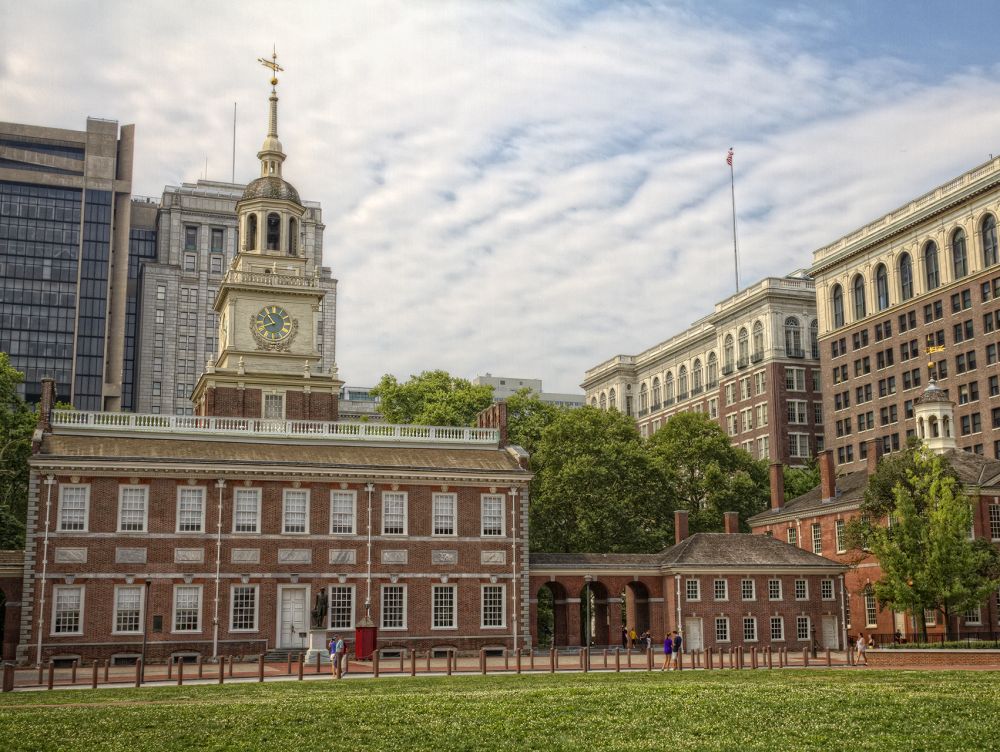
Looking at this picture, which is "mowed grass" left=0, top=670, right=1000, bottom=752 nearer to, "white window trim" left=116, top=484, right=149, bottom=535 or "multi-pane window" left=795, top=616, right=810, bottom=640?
"white window trim" left=116, top=484, right=149, bottom=535

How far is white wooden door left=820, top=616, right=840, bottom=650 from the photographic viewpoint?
201 ft

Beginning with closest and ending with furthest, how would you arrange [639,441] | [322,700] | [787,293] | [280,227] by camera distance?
[322,700]
[280,227]
[639,441]
[787,293]

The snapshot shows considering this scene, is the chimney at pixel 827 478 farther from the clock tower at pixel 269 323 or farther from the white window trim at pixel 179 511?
the white window trim at pixel 179 511

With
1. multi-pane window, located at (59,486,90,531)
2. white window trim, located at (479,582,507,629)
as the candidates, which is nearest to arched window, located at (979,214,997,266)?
white window trim, located at (479,582,507,629)

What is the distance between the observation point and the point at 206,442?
54.5 meters

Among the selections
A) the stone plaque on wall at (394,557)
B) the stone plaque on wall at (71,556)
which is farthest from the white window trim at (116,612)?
the stone plaque on wall at (394,557)

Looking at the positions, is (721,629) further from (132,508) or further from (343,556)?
(132,508)

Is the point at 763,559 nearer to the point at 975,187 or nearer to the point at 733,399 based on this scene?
the point at 975,187

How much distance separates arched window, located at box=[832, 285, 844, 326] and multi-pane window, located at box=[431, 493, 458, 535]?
59114 millimetres

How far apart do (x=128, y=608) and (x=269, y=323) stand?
753 inches

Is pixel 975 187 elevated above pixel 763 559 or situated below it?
above

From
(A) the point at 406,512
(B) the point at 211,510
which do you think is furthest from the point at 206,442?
(A) the point at 406,512

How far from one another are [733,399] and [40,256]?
102m

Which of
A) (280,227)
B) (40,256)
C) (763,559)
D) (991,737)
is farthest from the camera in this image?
(40,256)
